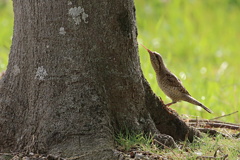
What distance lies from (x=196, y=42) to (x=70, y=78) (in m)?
6.79

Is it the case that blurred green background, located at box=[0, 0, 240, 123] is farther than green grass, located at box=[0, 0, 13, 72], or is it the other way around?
green grass, located at box=[0, 0, 13, 72]

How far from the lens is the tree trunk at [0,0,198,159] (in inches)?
165

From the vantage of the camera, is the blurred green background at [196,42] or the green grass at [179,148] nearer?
the green grass at [179,148]

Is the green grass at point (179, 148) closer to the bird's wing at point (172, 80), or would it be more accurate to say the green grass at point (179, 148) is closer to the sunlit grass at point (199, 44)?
the bird's wing at point (172, 80)

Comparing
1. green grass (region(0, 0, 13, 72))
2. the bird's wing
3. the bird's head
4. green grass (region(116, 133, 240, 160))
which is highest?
green grass (region(0, 0, 13, 72))

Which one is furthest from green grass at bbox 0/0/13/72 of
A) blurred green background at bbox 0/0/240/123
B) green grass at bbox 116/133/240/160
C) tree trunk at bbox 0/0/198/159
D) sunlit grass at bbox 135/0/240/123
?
green grass at bbox 116/133/240/160

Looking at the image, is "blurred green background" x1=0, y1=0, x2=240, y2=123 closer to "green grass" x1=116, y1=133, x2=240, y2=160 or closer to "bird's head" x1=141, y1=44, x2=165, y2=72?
"bird's head" x1=141, y1=44, x2=165, y2=72

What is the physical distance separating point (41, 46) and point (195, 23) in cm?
787

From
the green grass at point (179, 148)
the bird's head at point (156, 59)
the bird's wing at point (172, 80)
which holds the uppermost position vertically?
the bird's head at point (156, 59)

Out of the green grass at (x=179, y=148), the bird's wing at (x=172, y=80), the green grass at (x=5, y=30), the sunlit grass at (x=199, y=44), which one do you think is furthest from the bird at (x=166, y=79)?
the green grass at (x=5, y=30)

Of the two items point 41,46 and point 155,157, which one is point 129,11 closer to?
point 41,46

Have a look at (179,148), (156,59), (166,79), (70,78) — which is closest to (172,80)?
(166,79)

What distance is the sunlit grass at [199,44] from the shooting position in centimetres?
744

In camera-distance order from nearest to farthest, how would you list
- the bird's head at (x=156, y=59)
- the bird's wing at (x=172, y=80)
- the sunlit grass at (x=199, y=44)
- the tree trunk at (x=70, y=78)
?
1. the tree trunk at (x=70, y=78)
2. the bird's head at (x=156, y=59)
3. the bird's wing at (x=172, y=80)
4. the sunlit grass at (x=199, y=44)
